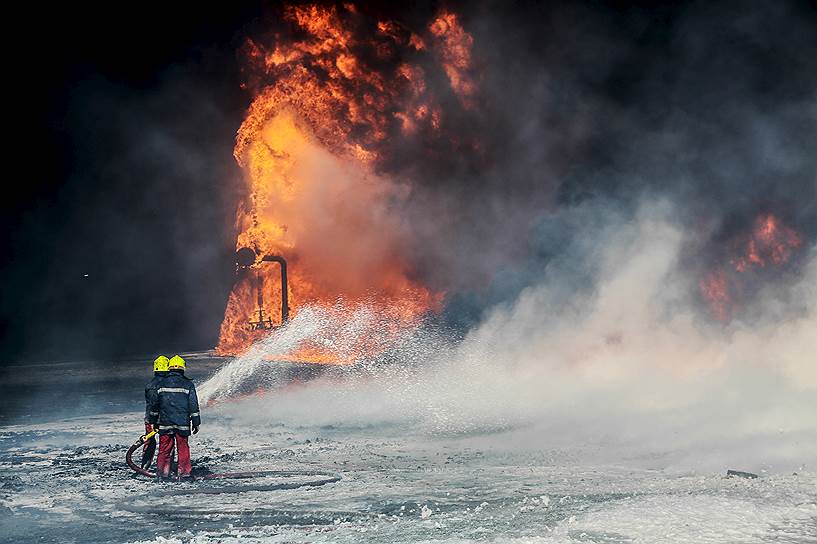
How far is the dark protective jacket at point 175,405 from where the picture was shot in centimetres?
1270

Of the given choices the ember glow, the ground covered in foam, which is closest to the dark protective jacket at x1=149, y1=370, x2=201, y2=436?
the ground covered in foam

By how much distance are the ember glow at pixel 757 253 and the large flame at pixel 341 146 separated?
9.13m

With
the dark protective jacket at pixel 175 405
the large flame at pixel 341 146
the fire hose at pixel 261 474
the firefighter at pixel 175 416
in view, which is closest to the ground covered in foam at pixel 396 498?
the fire hose at pixel 261 474

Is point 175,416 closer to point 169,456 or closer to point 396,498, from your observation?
point 169,456

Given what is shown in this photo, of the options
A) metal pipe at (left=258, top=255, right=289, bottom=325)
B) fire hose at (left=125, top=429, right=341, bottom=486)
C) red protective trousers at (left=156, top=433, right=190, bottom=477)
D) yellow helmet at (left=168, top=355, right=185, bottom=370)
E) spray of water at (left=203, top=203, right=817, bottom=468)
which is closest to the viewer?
fire hose at (left=125, top=429, right=341, bottom=486)

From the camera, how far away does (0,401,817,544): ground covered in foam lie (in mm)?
8875

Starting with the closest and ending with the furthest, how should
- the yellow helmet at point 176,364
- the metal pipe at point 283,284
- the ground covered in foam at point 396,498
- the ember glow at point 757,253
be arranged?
the ground covered in foam at point 396,498
the yellow helmet at point 176,364
the ember glow at point 757,253
the metal pipe at point 283,284

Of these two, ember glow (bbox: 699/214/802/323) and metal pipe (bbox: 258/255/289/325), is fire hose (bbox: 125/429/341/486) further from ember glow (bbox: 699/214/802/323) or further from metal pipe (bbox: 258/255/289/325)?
metal pipe (bbox: 258/255/289/325)

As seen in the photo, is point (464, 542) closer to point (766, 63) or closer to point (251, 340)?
point (766, 63)

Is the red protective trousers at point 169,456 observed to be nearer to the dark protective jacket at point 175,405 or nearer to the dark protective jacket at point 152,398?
the dark protective jacket at point 175,405

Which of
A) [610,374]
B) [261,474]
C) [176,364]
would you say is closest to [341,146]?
[610,374]

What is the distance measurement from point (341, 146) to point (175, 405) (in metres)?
18.5

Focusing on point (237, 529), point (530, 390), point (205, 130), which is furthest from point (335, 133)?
point (237, 529)

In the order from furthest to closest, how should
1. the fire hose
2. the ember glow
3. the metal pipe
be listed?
the metal pipe
the ember glow
the fire hose
